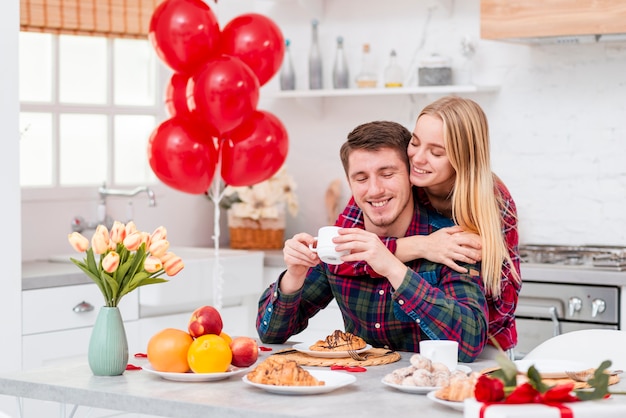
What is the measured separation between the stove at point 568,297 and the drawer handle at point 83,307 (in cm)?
152

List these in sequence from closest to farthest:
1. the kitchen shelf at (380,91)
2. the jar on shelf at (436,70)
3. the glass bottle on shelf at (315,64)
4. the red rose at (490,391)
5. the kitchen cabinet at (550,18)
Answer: the red rose at (490,391)
the kitchen cabinet at (550,18)
the kitchen shelf at (380,91)
the jar on shelf at (436,70)
the glass bottle on shelf at (315,64)

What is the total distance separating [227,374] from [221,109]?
5.79ft

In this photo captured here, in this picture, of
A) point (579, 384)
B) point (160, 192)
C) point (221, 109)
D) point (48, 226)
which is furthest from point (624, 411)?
point (160, 192)

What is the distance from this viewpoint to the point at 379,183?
2.41 meters

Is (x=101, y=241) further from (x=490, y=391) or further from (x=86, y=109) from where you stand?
(x=86, y=109)

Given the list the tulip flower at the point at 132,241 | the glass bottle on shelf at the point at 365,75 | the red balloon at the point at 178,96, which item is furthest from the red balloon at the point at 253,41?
the tulip flower at the point at 132,241

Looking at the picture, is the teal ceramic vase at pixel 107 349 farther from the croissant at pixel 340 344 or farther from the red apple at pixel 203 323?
the croissant at pixel 340 344

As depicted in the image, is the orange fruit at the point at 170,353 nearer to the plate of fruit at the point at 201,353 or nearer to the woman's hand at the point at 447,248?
the plate of fruit at the point at 201,353

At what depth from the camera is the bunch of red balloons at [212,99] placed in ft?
11.7

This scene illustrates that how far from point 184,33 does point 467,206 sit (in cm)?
157

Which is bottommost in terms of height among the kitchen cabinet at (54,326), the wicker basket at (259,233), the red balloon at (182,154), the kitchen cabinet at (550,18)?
the kitchen cabinet at (54,326)

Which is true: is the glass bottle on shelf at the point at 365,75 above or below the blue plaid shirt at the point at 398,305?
above

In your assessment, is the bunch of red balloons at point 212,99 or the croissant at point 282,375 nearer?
the croissant at point 282,375

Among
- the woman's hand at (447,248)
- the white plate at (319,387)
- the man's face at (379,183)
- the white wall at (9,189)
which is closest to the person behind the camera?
the white plate at (319,387)
